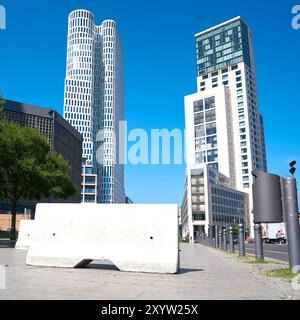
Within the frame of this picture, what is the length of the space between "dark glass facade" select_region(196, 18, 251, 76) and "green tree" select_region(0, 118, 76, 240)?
5410 inches

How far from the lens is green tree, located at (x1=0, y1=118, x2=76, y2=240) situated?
1174 inches

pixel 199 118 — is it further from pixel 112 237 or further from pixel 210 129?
pixel 112 237

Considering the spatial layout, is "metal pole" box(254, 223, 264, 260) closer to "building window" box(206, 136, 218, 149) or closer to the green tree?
the green tree

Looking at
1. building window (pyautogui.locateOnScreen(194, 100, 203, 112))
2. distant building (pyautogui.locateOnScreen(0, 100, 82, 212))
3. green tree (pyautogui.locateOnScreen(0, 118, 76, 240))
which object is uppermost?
building window (pyautogui.locateOnScreen(194, 100, 203, 112))

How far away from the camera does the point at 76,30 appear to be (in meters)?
180

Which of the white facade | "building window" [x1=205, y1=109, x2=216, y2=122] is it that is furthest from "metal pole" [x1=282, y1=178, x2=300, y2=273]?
the white facade

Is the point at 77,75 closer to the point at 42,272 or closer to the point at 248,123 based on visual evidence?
the point at 248,123

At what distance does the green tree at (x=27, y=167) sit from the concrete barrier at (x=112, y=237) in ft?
65.5

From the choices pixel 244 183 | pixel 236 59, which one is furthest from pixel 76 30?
pixel 244 183

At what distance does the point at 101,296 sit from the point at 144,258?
3.72 metres

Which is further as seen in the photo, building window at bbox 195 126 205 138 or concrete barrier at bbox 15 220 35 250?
building window at bbox 195 126 205 138

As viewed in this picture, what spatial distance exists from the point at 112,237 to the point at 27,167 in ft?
71.8

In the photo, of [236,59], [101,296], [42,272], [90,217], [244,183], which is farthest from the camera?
[236,59]

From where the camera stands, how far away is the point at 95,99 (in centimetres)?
17762
